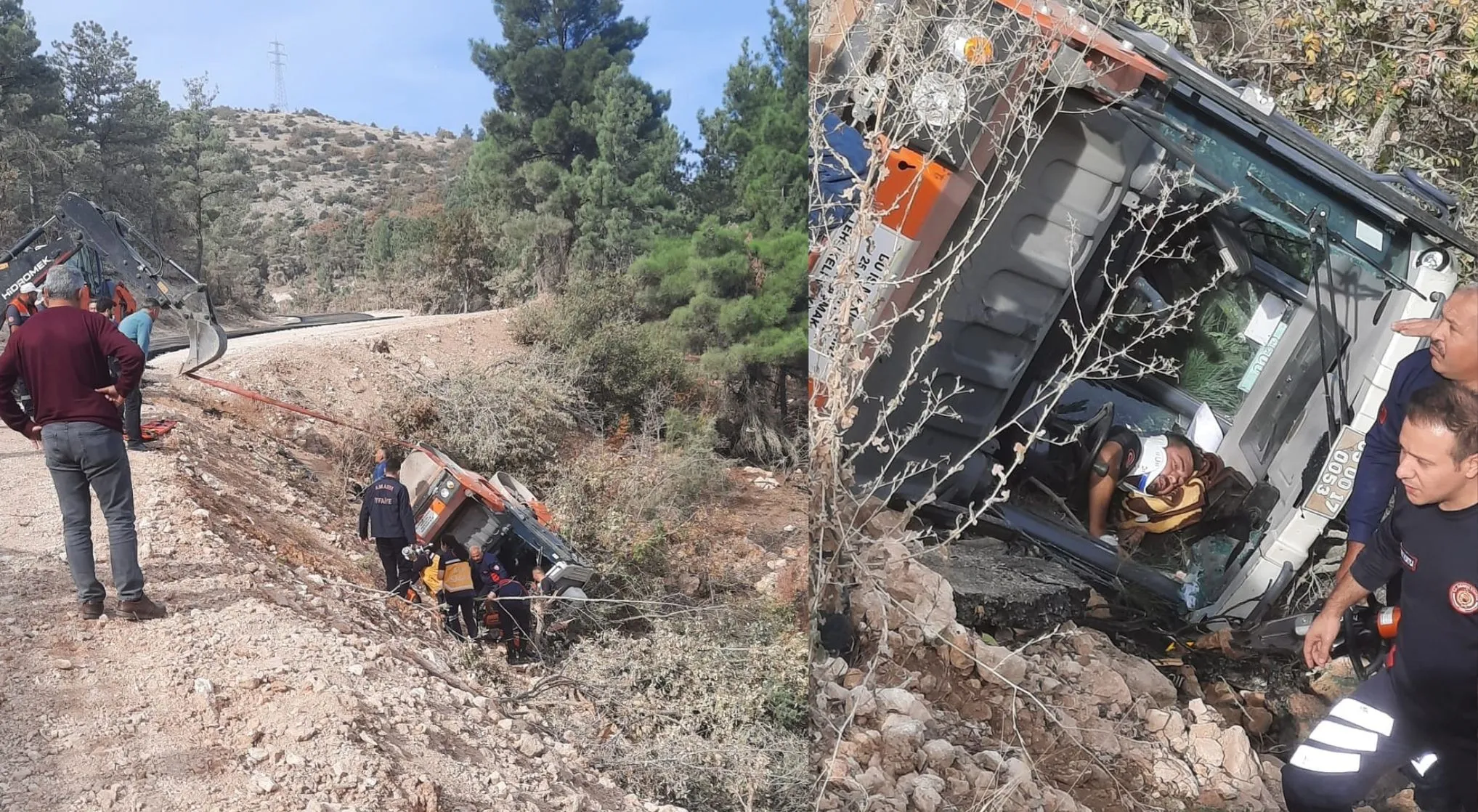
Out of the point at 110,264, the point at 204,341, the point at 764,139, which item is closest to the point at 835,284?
the point at 764,139

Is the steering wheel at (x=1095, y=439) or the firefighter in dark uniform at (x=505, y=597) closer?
the firefighter in dark uniform at (x=505, y=597)

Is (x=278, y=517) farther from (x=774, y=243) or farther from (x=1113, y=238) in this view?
(x=1113, y=238)

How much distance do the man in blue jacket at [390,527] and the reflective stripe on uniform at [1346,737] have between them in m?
2.03

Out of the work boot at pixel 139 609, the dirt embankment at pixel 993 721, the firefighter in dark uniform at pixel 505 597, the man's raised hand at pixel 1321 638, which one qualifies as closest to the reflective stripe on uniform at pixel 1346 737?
the man's raised hand at pixel 1321 638

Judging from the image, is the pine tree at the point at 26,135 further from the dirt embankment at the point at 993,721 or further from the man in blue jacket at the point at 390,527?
the dirt embankment at the point at 993,721

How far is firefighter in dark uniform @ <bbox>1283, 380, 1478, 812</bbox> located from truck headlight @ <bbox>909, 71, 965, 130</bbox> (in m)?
1.28

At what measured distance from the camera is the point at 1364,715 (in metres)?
1.76

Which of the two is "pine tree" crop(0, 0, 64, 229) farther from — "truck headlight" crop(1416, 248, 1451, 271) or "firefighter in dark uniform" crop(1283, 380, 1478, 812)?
"truck headlight" crop(1416, 248, 1451, 271)

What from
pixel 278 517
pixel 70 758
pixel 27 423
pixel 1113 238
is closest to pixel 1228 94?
pixel 1113 238

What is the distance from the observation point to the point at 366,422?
2.49 m

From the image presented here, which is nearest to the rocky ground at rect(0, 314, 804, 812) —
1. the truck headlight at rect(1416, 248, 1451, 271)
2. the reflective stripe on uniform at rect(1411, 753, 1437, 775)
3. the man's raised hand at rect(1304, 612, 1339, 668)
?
the man's raised hand at rect(1304, 612, 1339, 668)

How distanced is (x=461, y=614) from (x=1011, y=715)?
60.1 inches

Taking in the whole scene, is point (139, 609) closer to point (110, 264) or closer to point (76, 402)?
point (76, 402)

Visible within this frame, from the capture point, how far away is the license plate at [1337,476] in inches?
93.0
